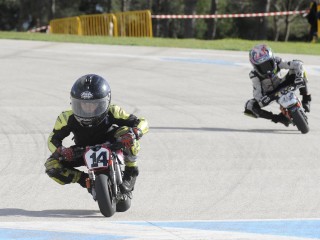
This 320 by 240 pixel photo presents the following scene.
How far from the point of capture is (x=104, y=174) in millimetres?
8070

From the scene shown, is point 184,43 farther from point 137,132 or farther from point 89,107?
point 89,107

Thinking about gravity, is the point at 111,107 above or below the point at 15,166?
above

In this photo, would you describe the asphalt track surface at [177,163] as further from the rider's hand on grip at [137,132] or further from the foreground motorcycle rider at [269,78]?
the rider's hand on grip at [137,132]

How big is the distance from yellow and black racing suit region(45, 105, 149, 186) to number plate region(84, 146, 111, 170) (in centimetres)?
40

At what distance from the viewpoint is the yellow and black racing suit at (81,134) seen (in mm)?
8492

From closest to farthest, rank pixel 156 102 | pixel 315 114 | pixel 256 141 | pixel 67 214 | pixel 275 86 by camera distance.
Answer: pixel 67 214
pixel 256 141
pixel 275 86
pixel 315 114
pixel 156 102

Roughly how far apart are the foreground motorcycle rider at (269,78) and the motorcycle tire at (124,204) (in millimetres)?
6146

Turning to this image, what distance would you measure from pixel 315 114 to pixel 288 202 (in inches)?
302

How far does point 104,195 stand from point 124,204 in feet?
1.81

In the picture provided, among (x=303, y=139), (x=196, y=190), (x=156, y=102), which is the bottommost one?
(x=156, y=102)

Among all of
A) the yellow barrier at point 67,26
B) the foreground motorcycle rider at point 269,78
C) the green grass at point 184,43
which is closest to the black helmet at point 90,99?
the foreground motorcycle rider at point 269,78

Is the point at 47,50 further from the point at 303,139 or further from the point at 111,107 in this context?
the point at 111,107

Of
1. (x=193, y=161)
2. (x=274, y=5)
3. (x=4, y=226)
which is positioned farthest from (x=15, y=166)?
(x=274, y=5)

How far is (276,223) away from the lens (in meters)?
7.96
